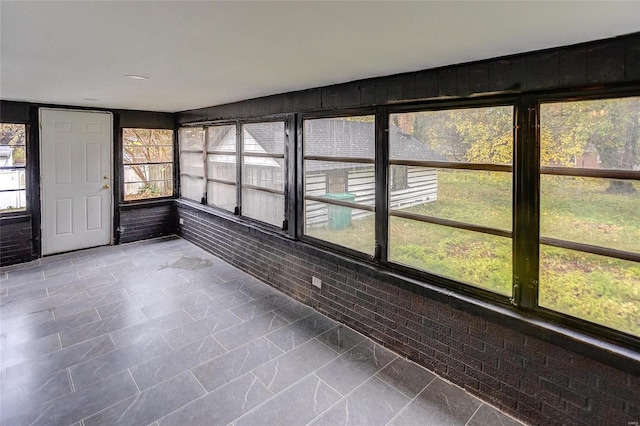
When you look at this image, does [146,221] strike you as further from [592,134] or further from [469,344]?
[592,134]

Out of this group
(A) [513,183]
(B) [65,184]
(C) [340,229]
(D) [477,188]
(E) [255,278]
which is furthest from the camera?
(B) [65,184]

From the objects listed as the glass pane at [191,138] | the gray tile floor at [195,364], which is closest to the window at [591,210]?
the gray tile floor at [195,364]

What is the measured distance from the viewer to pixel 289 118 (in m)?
3.96

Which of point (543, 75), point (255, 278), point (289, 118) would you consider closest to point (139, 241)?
point (255, 278)

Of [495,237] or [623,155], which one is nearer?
[623,155]

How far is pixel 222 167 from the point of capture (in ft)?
17.8

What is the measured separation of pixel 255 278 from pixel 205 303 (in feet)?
2.82

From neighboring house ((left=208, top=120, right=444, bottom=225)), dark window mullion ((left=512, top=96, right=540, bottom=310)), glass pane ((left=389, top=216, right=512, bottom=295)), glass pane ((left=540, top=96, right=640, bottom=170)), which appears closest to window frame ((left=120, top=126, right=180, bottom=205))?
neighboring house ((left=208, top=120, right=444, bottom=225))

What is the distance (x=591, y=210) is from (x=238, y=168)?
3.97 metres

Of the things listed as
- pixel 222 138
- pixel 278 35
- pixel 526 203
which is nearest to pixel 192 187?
pixel 222 138

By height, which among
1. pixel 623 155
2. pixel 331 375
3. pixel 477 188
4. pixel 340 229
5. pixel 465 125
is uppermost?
pixel 465 125

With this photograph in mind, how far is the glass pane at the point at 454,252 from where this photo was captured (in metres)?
2.44

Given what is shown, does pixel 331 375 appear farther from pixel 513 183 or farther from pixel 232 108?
pixel 232 108

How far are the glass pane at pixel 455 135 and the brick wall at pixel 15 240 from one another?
5.28 m
